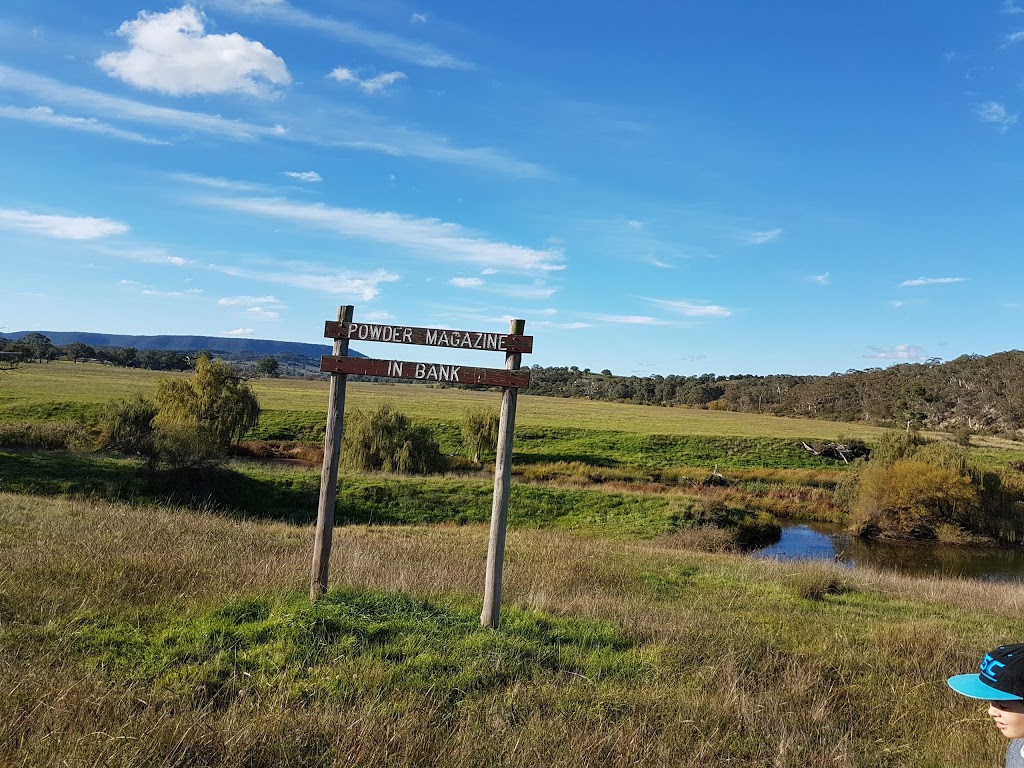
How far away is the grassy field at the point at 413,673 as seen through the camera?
4.80 meters

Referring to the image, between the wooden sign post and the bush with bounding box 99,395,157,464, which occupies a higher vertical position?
the wooden sign post

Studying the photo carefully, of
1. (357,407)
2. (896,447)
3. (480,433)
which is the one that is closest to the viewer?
(896,447)

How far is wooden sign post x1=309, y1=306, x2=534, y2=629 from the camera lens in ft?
26.1

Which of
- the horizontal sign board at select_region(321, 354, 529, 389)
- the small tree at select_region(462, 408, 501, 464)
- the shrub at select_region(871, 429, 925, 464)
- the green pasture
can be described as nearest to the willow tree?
the green pasture

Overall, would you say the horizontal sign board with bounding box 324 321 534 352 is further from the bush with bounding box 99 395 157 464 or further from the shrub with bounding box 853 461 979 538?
the shrub with bounding box 853 461 979 538

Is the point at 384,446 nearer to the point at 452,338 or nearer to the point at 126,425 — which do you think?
the point at 126,425

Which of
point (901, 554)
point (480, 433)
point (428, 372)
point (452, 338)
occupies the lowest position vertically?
point (901, 554)

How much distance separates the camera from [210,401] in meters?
39.6

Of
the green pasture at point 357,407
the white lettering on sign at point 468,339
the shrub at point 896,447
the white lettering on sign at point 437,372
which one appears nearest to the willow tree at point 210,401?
the green pasture at point 357,407

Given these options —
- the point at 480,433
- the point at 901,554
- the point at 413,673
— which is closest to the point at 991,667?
the point at 413,673

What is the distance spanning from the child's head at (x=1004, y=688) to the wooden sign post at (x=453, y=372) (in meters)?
5.32

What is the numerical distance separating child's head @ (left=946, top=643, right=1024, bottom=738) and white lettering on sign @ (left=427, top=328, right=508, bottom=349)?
5.85 meters

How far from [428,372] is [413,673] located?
→ 11.3 ft

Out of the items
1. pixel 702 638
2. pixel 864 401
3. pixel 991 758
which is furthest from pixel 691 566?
pixel 864 401
